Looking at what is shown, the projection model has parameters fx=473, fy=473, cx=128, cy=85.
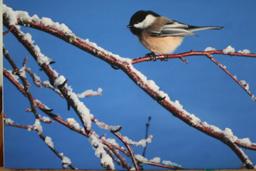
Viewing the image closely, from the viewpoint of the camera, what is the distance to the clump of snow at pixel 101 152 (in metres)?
2.04

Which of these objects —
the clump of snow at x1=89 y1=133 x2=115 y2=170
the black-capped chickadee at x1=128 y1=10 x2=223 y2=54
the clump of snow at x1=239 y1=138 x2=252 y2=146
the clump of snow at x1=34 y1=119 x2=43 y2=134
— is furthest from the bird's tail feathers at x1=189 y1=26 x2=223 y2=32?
the clump of snow at x1=34 y1=119 x2=43 y2=134

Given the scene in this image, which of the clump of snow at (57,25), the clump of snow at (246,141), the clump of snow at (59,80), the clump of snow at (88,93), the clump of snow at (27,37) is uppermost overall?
the clump of snow at (57,25)

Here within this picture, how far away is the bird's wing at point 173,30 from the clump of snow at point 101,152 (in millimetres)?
521

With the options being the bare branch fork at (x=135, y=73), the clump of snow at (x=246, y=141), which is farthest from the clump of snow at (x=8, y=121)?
the clump of snow at (x=246, y=141)

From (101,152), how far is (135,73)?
0.37 m

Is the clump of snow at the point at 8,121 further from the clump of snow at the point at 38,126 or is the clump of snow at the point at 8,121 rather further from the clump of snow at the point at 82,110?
the clump of snow at the point at 82,110

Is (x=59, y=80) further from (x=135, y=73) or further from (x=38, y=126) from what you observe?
(x=135, y=73)

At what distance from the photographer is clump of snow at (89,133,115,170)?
6.70 feet

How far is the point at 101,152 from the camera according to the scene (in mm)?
2047

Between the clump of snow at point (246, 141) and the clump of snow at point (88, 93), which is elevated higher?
the clump of snow at point (88, 93)

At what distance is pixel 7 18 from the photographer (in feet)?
6.67

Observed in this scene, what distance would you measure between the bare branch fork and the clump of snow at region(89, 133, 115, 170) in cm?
4

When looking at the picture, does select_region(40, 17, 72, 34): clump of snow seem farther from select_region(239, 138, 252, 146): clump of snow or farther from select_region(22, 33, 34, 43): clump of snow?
select_region(239, 138, 252, 146): clump of snow

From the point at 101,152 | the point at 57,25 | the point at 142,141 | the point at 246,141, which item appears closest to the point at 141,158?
the point at 142,141
